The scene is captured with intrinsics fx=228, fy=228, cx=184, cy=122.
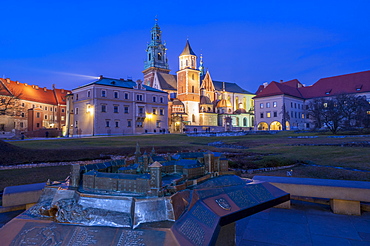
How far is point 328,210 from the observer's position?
446 cm

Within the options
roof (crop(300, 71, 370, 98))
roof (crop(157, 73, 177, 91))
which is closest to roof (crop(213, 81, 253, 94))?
roof (crop(157, 73, 177, 91))

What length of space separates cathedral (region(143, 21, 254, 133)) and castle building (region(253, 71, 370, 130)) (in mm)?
9282

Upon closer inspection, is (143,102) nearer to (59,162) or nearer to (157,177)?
(59,162)

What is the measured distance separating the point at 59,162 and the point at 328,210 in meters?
12.0

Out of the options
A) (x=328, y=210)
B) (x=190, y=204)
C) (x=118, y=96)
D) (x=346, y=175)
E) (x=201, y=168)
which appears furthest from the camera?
(x=118, y=96)

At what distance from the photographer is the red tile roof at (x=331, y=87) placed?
184 ft

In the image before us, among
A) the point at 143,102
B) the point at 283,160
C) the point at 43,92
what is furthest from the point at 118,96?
the point at 283,160

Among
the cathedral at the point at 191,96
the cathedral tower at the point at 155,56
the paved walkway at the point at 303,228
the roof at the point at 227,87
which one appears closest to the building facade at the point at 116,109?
the cathedral at the point at 191,96

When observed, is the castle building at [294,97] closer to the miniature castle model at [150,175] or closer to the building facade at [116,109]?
the building facade at [116,109]

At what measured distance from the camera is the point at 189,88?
6394 centimetres

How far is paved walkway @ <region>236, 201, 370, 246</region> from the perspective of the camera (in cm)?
319

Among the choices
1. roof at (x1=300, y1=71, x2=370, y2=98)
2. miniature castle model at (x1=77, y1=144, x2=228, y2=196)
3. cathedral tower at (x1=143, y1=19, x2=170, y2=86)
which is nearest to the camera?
miniature castle model at (x1=77, y1=144, x2=228, y2=196)

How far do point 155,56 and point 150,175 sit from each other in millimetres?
72223

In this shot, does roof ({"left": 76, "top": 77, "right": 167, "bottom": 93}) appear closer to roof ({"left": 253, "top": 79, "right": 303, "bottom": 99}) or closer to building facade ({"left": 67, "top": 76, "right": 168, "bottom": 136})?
building facade ({"left": 67, "top": 76, "right": 168, "bottom": 136})
